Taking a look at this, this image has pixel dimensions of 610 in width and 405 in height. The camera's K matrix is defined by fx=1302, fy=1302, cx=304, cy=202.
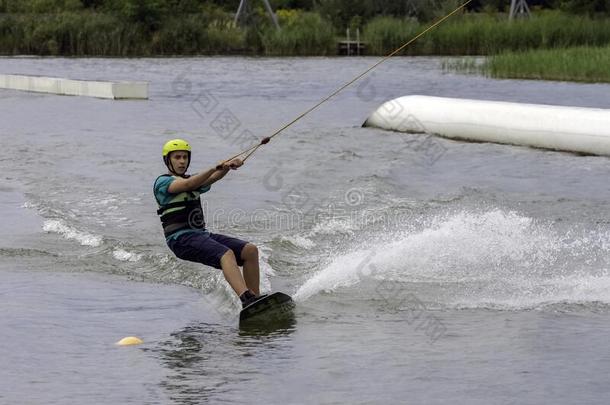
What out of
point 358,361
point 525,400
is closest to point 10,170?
point 358,361

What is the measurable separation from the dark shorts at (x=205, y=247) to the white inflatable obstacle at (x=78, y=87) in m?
25.9

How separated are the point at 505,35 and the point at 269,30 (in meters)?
15.8

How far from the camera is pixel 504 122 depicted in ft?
83.1

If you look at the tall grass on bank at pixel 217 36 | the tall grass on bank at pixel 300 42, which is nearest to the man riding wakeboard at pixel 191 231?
the tall grass on bank at pixel 217 36

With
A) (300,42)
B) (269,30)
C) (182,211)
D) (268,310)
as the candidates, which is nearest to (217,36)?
(269,30)

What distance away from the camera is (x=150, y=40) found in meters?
65.9

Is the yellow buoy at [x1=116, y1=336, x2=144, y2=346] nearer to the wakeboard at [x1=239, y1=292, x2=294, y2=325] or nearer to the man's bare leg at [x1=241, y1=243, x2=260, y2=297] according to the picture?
the wakeboard at [x1=239, y1=292, x2=294, y2=325]

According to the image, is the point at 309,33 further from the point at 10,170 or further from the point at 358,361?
the point at 358,361

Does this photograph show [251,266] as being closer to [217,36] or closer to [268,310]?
[268,310]

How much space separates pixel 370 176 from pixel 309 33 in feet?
145

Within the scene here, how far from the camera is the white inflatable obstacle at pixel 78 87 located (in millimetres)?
36500

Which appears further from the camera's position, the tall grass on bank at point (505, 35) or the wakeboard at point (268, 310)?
the tall grass on bank at point (505, 35)

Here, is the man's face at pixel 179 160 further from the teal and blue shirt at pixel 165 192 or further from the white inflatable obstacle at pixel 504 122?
the white inflatable obstacle at pixel 504 122

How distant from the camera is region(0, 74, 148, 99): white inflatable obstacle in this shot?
36.5 meters
